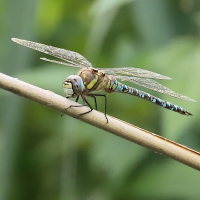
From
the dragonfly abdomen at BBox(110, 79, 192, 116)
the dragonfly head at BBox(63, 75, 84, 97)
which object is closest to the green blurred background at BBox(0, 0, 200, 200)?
the dragonfly abdomen at BBox(110, 79, 192, 116)

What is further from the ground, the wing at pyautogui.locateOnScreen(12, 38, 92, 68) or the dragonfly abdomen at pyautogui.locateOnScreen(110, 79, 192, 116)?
the wing at pyautogui.locateOnScreen(12, 38, 92, 68)

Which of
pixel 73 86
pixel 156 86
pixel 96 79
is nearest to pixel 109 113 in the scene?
pixel 96 79

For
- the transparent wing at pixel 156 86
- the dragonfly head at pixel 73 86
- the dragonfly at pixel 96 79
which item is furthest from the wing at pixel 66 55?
the transparent wing at pixel 156 86

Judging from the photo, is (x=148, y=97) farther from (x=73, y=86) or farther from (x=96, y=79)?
(x=73, y=86)

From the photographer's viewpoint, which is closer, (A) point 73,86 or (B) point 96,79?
(A) point 73,86

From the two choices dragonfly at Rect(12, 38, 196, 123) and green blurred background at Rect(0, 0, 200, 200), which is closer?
dragonfly at Rect(12, 38, 196, 123)

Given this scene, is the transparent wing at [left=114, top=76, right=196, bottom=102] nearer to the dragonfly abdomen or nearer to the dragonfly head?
the dragonfly abdomen

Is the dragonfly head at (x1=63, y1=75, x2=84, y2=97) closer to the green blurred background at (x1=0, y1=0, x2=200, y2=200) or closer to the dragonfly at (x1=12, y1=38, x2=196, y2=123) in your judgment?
the dragonfly at (x1=12, y1=38, x2=196, y2=123)
